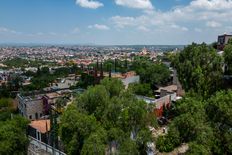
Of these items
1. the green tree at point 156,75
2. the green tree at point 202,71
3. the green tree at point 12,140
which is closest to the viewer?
the green tree at point 12,140

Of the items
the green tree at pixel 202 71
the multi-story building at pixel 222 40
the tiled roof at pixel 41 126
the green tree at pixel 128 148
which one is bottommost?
the tiled roof at pixel 41 126

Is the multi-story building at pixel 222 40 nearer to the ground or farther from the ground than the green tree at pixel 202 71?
farther from the ground

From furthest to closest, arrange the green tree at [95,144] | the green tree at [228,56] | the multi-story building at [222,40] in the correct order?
the multi-story building at [222,40] < the green tree at [228,56] < the green tree at [95,144]

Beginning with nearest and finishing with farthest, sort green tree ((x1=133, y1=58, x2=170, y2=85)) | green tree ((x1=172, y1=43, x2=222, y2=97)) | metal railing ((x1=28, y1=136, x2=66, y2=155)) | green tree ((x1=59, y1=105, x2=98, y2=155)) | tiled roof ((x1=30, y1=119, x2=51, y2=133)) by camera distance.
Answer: green tree ((x1=59, y1=105, x2=98, y2=155)), metal railing ((x1=28, y1=136, x2=66, y2=155)), green tree ((x1=172, y1=43, x2=222, y2=97)), tiled roof ((x1=30, y1=119, x2=51, y2=133)), green tree ((x1=133, y1=58, x2=170, y2=85))

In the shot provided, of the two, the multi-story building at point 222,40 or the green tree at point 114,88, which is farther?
the multi-story building at point 222,40

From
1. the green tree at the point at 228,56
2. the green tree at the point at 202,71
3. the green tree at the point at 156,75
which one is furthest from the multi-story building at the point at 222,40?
the green tree at the point at 202,71

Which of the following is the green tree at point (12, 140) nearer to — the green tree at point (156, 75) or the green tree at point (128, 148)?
the green tree at point (128, 148)

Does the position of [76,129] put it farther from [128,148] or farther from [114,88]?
[114,88]

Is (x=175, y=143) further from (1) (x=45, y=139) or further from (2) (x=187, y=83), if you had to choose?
(1) (x=45, y=139)

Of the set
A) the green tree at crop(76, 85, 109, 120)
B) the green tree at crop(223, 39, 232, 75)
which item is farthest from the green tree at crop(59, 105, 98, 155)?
the green tree at crop(223, 39, 232, 75)

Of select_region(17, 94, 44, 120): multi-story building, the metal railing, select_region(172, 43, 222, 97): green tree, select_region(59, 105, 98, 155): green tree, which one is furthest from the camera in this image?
select_region(17, 94, 44, 120): multi-story building

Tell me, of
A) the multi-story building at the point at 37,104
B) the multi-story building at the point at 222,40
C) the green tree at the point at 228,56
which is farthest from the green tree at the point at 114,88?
the multi-story building at the point at 222,40

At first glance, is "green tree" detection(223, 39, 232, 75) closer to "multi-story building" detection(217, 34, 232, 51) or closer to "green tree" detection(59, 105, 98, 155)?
"multi-story building" detection(217, 34, 232, 51)
